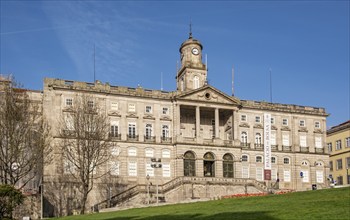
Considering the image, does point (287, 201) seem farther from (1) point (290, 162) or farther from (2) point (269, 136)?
(1) point (290, 162)

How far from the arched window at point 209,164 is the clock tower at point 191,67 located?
1124 centimetres

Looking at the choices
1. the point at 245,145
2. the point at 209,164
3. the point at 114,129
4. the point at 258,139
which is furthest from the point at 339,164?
the point at 114,129

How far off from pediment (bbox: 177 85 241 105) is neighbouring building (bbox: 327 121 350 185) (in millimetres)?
27647

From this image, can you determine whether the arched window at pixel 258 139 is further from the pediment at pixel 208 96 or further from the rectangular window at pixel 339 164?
the rectangular window at pixel 339 164

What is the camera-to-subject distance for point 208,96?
73750 mm

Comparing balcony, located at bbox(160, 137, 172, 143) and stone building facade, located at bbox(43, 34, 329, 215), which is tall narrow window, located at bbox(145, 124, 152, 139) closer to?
stone building facade, located at bbox(43, 34, 329, 215)

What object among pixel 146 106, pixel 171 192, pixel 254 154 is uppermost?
pixel 146 106

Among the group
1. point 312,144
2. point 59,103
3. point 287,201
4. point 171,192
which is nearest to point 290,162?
point 312,144

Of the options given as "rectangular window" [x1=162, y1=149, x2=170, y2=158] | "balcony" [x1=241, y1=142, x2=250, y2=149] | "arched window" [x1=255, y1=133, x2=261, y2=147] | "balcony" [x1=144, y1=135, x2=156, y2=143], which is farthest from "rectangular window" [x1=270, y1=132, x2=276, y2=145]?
"balcony" [x1=144, y1=135, x2=156, y2=143]

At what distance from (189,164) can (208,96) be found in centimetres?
1025

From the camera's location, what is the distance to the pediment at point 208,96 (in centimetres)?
7281

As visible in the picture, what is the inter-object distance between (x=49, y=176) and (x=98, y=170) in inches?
242

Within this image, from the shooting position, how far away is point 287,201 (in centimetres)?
3456

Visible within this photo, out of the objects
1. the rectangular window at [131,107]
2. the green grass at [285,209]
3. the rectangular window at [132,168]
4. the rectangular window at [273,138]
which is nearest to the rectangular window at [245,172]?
the rectangular window at [273,138]
